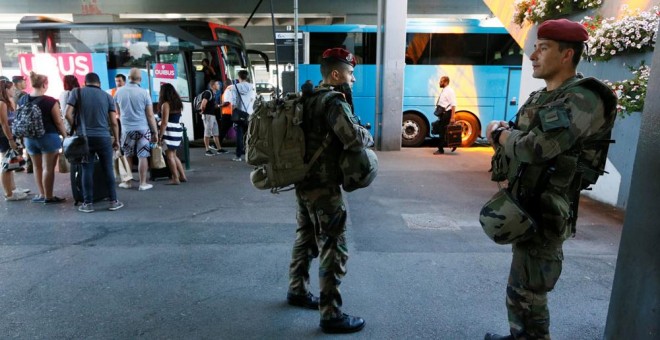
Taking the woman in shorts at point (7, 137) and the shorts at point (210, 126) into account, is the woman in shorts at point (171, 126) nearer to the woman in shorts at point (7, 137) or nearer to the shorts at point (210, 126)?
the woman in shorts at point (7, 137)

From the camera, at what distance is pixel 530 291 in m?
2.35

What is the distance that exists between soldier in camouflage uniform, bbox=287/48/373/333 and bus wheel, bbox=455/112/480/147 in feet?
30.7

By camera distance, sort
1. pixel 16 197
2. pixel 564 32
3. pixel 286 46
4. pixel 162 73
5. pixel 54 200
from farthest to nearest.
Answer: pixel 162 73
pixel 286 46
pixel 16 197
pixel 54 200
pixel 564 32

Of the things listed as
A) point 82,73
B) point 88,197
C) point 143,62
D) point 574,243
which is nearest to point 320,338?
point 574,243

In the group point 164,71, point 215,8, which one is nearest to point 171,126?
point 164,71

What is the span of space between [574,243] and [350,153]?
3183mm

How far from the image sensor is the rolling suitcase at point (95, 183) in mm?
5746

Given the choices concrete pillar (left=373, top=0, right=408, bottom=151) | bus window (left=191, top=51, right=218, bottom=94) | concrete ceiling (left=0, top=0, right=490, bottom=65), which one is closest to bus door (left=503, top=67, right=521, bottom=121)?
concrete pillar (left=373, top=0, right=408, bottom=151)

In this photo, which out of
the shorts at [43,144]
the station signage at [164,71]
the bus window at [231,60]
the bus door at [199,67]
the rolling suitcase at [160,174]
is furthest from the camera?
the bus window at [231,60]

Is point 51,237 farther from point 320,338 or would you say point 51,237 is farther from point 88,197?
point 320,338

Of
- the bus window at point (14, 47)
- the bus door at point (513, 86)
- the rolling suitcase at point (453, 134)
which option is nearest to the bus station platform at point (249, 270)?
the rolling suitcase at point (453, 134)

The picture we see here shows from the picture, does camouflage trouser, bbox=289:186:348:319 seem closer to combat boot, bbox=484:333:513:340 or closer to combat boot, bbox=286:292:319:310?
combat boot, bbox=286:292:319:310

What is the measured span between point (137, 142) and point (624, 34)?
6.80 m

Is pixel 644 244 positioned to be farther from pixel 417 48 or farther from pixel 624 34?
pixel 417 48
